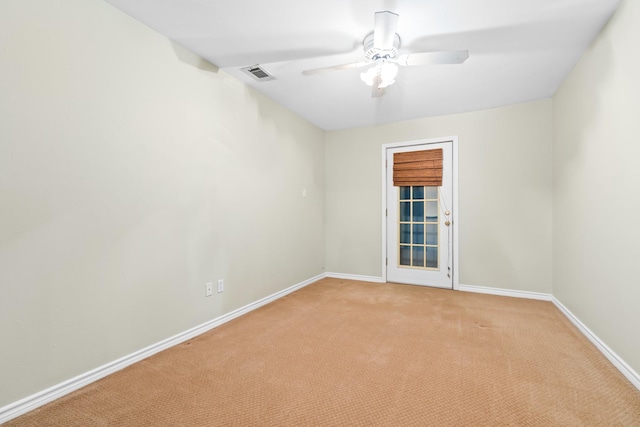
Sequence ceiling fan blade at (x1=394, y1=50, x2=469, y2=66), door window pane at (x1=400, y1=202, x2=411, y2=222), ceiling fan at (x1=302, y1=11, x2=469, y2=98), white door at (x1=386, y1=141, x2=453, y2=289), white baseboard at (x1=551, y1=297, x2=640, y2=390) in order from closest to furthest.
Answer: white baseboard at (x1=551, y1=297, x2=640, y2=390)
ceiling fan at (x1=302, y1=11, x2=469, y2=98)
ceiling fan blade at (x1=394, y1=50, x2=469, y2=66)
white door at (x1=386, y1=141, x2=453, y2=289)
door window pane at (x1=400, y1=202, x2=411, y2=222)

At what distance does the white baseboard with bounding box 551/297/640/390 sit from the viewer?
1704 mm

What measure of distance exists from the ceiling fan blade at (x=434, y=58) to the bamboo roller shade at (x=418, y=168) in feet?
6.59

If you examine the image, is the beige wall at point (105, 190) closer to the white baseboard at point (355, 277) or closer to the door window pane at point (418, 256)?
the white baseboard at point (355, 277)

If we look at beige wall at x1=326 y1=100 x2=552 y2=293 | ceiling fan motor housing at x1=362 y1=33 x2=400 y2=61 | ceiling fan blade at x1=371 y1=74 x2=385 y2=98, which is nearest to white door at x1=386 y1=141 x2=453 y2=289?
beige wall at x1=326 y1=100 x2=552 y2=293

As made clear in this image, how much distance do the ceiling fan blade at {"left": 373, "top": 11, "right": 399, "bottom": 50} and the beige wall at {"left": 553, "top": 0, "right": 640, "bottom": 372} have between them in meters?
1.42

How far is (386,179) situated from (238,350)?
10.2 ft

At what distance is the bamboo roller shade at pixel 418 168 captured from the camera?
3928 mm

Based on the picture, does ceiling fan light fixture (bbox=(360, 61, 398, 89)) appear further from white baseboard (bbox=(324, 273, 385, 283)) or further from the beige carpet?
white baseboard (bbox=(324, 273, 385, 283))

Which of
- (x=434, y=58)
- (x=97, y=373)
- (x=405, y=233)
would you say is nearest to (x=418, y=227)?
(x=405, y=233)

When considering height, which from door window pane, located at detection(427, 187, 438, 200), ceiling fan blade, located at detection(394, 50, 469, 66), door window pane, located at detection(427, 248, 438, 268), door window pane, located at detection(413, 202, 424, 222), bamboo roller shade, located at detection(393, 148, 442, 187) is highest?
ceiling fan blade, located at detection(394, 50, 469, 66)

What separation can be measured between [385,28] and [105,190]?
82.8 inches

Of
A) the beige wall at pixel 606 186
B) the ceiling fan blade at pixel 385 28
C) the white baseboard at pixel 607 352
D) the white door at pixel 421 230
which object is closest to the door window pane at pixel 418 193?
the white door at pixel 421 230

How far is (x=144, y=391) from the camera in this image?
5.43 feet

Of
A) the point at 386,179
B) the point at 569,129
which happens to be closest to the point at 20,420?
the point at 386,179
